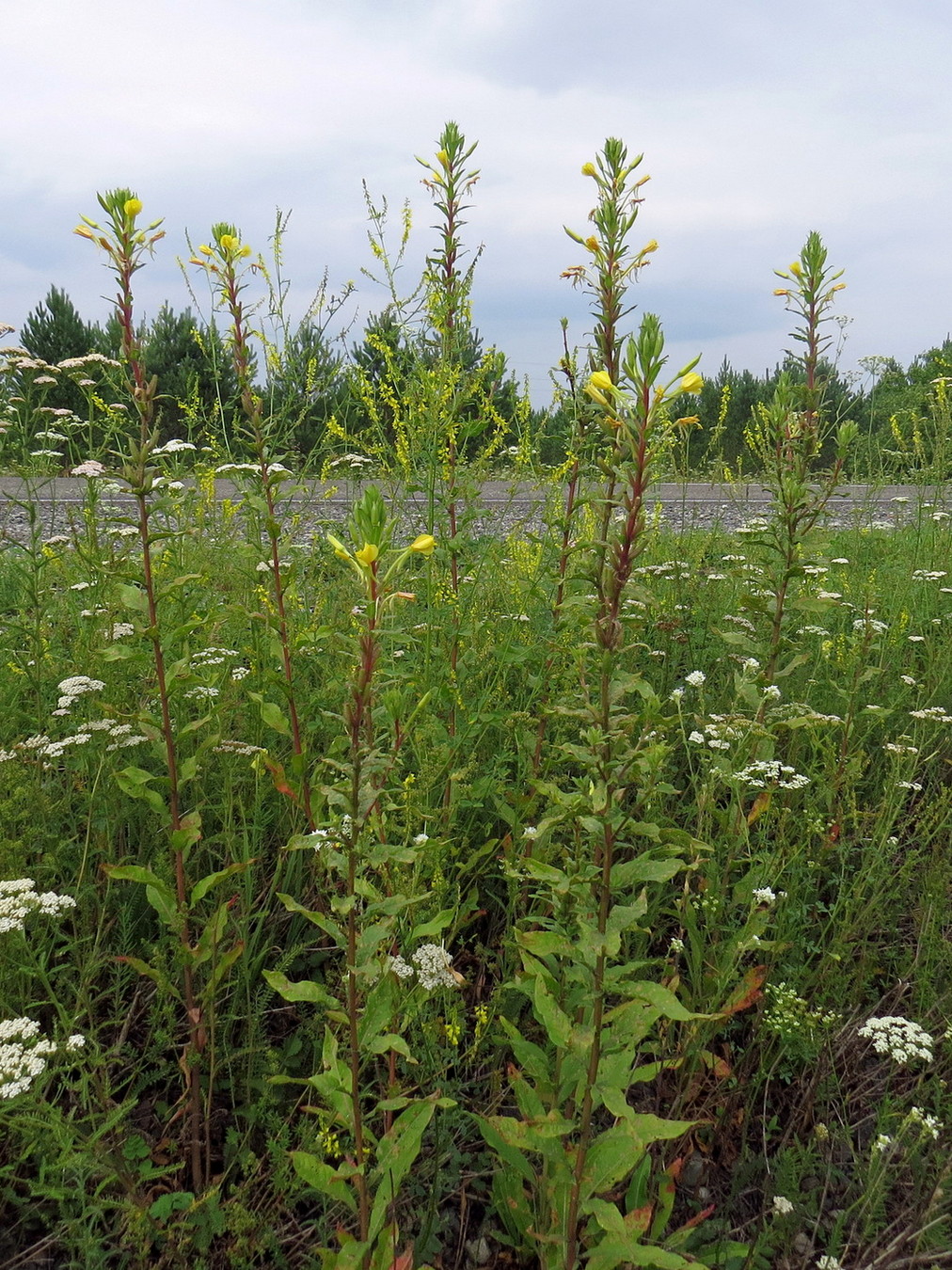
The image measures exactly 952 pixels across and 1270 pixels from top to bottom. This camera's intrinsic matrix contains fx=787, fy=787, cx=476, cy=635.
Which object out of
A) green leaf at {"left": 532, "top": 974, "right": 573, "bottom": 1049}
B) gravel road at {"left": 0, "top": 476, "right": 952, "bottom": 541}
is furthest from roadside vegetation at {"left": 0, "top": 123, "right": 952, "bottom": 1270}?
gravel road at {"left": 0, "top": 476, "right": 952, "bottom": 541}

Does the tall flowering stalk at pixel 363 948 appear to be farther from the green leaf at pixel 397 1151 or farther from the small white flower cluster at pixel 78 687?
the small white flower cluster at pixel 78 687

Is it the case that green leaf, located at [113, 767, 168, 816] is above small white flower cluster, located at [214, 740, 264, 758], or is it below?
above

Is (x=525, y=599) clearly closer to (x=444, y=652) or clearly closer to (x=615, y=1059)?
(x=444, y=652)

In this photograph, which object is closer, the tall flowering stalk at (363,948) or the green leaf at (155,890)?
the tall flowering stalk at (363,948)

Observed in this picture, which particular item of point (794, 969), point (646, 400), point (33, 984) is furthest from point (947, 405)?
point (33, 984)

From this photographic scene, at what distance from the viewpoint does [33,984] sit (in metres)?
2.09

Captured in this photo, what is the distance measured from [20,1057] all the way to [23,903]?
15.1 inches

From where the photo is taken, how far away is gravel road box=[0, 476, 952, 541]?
3.41m

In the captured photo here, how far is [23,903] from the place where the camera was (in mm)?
1776

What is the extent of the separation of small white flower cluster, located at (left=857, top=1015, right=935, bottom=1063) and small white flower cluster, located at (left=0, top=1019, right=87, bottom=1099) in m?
1.66

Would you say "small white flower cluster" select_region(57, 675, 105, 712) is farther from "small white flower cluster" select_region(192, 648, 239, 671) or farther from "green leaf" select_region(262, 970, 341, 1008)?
"green leaf" select_region(262, 970, 341, 1008)

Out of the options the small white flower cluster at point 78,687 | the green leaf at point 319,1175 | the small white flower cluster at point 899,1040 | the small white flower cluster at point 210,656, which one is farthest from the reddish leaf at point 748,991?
the small white flower cluster at point 78,687

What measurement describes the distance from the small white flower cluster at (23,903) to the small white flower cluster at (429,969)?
749mm

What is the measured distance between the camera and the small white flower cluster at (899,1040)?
66.4 inches
